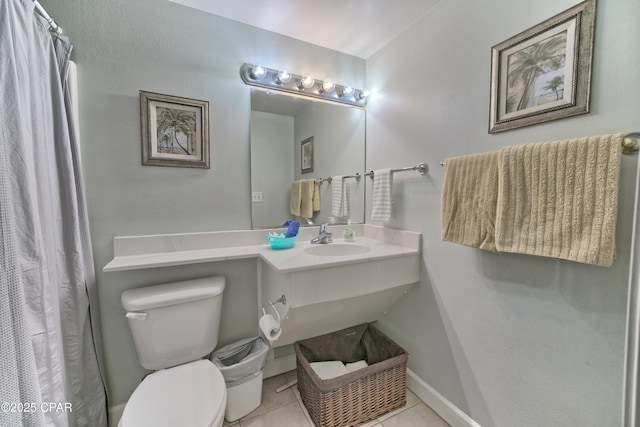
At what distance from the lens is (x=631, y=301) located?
2.09 ft

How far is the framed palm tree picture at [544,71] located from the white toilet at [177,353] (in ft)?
5.29

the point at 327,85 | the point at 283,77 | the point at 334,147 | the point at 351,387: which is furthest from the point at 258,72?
the point at 351,387

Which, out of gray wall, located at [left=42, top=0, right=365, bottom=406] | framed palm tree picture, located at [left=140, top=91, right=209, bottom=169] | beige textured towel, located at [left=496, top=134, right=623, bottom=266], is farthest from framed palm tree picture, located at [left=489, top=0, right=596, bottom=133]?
framed palm tree picture, located at [left=140, top=91, right=209, bottom=169]

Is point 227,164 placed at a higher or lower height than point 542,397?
higher

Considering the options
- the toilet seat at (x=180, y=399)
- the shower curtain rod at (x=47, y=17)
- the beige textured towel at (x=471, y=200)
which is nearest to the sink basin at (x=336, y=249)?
the beige textured towel at (x=471, y=200)

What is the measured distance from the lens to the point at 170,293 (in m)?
1.19

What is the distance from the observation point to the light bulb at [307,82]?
5.20ft

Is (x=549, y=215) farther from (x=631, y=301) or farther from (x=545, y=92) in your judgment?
(x=545, y=92)

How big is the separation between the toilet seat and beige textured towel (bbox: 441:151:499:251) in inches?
48.7

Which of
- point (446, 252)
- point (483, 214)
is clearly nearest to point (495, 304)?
point (446, 252)

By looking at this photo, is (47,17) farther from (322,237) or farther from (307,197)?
(322,237)

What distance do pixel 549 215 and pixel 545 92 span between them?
0.47 meters

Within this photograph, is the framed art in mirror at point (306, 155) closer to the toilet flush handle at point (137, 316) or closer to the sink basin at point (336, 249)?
the sink basin at point (336, 249)

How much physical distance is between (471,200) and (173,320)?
1.52m
